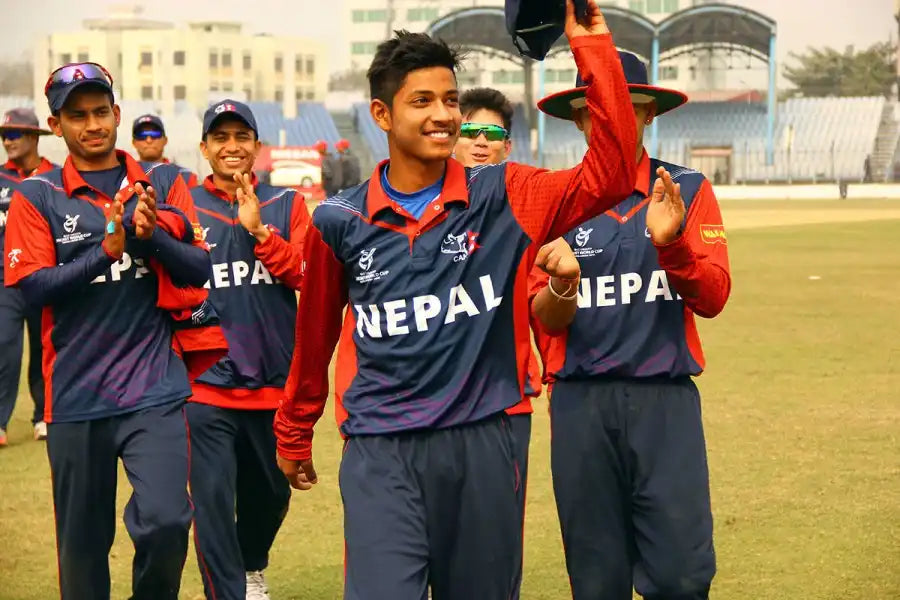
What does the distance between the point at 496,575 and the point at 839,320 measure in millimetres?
13383

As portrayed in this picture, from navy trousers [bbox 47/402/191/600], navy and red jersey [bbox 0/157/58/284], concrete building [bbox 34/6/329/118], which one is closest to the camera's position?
navy trousers [bbox 47/402/191/600]

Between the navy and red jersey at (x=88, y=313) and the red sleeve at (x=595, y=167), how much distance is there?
6.71 feet

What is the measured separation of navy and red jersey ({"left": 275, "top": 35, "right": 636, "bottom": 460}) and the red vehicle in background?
56.6 meters

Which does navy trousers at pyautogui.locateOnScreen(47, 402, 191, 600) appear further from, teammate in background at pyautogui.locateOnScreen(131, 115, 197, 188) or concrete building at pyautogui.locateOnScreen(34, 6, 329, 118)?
concrete building at pyautogui.locateOnScreen(34, 6, 329, 118)

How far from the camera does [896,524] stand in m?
7.66

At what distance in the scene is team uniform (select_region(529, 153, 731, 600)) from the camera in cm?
480

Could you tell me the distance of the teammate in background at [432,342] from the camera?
394 centimetres

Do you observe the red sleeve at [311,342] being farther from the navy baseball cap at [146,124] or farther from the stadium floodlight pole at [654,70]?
the stadium floodlight pole at [654,70]

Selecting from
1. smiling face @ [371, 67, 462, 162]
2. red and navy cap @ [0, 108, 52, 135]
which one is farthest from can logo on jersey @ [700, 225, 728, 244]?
A: red and navy cap @ [0, 108, 52, 135]

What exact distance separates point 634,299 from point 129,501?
2133 millimetres

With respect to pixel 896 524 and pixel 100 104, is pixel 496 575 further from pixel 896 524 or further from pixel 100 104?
pixel 896 524

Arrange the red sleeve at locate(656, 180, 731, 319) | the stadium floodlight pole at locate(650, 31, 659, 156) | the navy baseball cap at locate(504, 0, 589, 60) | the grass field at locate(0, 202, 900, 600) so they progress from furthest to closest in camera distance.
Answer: the stadium floodlight pole at locate(650, 31, 659, 156) → the grass field at locate(0, 202, 900, 600) → the red sleeve at locate(656, 180, 731, 319) → the navy baseball cap at locate(504, 0, 589, 60)

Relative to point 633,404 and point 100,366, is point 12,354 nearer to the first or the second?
point 100,366

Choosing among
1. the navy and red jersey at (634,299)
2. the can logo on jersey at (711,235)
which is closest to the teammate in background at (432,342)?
the navy and red jersey at (634,299)
